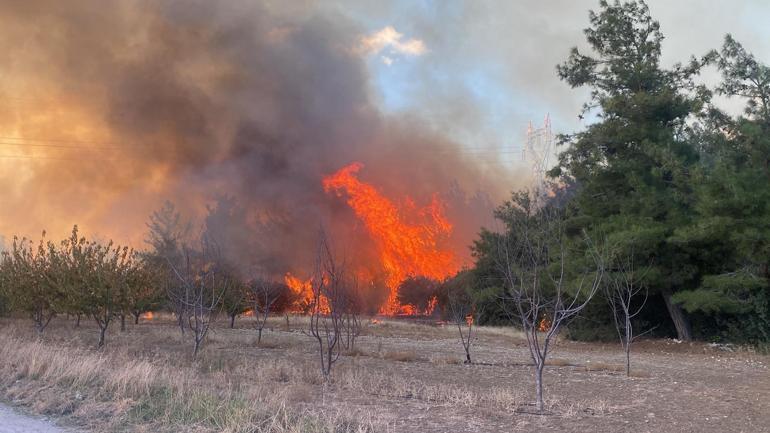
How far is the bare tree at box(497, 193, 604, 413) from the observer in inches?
430

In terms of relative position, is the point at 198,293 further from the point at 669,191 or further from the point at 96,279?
the point at 669,191

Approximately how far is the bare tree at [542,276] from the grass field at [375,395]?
1.15 meters

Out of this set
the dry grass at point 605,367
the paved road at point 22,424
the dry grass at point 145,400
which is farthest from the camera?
the dry grass at point 605,367

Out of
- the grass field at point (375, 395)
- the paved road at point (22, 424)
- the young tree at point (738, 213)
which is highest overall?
the young tree at point (738, 213)

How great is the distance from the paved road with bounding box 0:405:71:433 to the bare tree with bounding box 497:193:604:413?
7.72 metres

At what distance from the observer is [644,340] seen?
3017 centimetres

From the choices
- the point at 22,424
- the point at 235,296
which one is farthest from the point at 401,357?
the point at 235,296

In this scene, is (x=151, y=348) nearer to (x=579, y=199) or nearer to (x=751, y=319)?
(x=579, y=199)

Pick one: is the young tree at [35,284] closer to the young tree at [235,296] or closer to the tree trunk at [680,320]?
the young tree at [235,296]

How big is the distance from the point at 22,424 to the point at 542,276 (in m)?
25.9

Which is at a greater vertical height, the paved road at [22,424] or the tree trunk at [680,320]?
the tree trunk at [680,320]

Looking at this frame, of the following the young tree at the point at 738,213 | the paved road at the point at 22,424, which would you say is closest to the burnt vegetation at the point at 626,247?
the young tree at the point at 738,213

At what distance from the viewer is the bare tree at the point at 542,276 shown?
1093cm

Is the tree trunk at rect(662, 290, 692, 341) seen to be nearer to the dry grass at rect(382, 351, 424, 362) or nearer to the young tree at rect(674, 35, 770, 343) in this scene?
the young tree at rect(674, 35, 770, 343)
